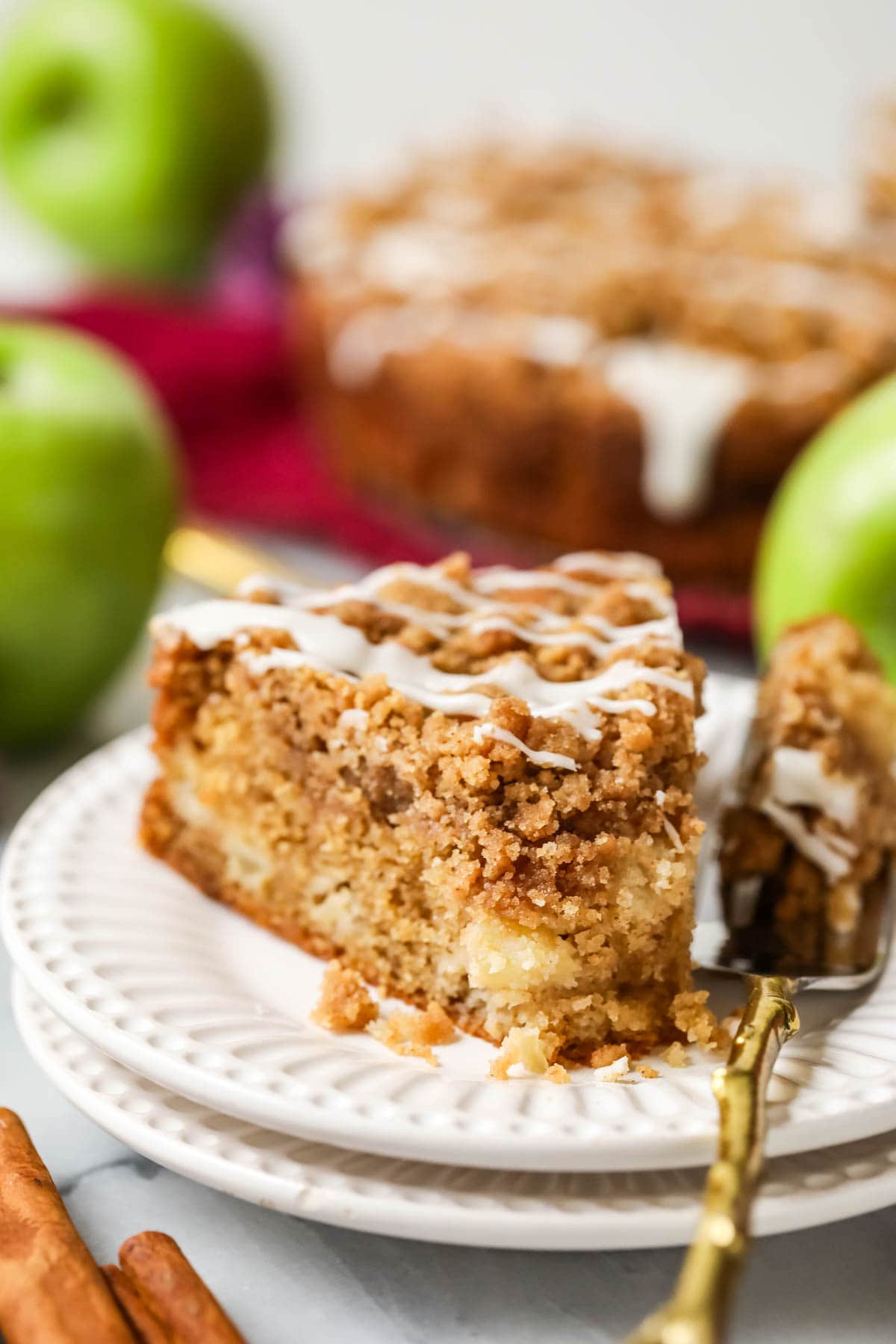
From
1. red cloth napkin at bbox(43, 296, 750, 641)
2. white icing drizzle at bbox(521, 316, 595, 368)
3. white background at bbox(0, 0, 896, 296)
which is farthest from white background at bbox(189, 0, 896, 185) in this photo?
white icing drizzle at bbox(521, 316, 595, 368)

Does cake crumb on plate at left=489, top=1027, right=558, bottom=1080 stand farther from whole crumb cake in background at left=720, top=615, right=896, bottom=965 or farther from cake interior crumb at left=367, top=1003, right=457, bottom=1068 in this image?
whole crumb cake in background at left=720, top=615, right=896, bottom=965

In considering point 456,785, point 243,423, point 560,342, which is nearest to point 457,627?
point 456,785

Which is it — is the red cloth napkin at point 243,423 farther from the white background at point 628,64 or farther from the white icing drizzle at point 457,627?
the white background at point 628,64

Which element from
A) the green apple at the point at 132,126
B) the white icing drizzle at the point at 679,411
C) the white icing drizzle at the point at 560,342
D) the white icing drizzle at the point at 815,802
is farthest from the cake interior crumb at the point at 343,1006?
the green apple at the point at 132,126

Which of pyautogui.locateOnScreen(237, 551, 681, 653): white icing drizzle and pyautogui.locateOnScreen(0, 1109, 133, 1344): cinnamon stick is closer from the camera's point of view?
pyautogui.locateOnScreen(0, 1109, 133, 1344): cinnamon stick

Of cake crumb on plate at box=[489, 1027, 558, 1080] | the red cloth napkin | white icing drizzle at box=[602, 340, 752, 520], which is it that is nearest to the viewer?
cake crumb on plate at box=[489, 1027, 558, 1080]

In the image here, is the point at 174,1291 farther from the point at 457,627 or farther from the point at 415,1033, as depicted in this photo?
the point at 457,627
